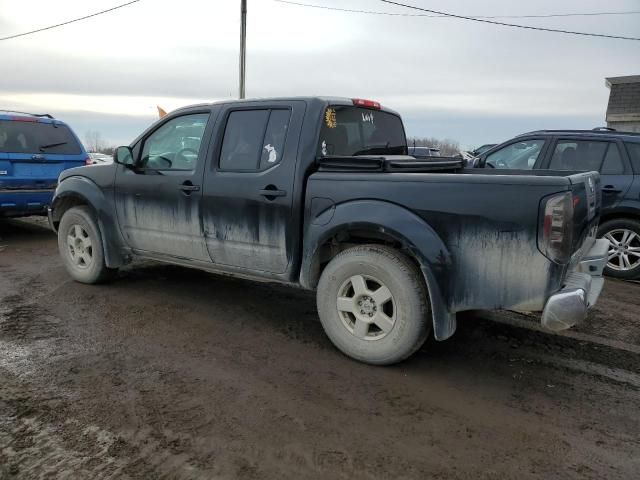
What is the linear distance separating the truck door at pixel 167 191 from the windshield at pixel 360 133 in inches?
45.0

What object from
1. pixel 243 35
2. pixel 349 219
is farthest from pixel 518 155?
pixel 243 35

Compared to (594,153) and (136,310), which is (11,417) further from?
(594,153)

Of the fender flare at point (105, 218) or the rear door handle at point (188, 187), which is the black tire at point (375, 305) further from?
the fender flare at point (105, 218)

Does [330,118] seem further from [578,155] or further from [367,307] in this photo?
[578,155]

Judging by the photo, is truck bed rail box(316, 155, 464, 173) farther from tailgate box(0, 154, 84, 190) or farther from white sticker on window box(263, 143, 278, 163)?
tailgate box(0, 154, 84, 190)

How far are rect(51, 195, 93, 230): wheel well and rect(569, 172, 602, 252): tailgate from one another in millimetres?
4679

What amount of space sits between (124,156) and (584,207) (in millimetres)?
4002

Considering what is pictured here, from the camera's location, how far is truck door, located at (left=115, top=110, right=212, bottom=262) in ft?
14.7

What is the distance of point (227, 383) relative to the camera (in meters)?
3.32

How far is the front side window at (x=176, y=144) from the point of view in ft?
14.9

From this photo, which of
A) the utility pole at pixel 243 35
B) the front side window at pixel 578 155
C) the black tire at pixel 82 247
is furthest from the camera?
the utility pole at pixel 243 35

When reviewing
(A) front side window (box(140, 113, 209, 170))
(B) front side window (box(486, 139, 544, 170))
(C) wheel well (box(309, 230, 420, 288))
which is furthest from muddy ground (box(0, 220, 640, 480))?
(B) front side window (box(486, 139, 544, 170))

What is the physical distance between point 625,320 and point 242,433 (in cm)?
382

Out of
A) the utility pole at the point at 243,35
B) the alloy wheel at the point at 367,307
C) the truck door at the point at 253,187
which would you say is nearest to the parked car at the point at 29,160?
the truck door at the point at 253,187
